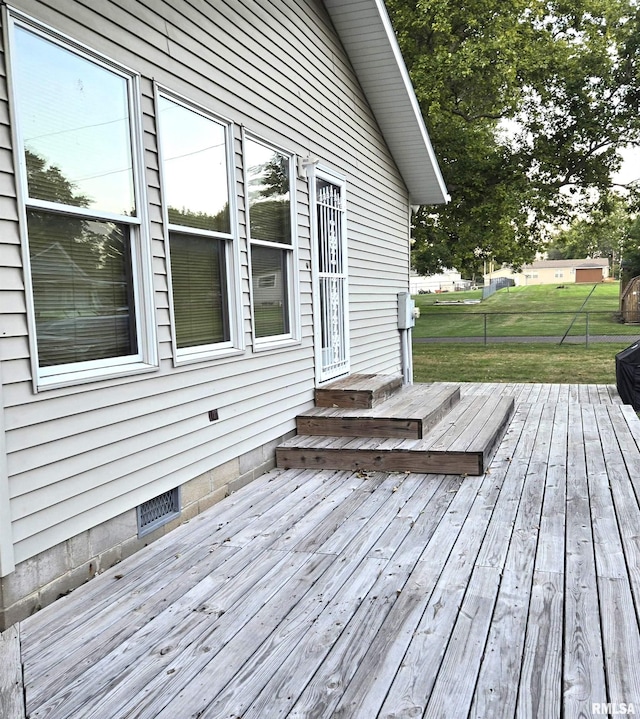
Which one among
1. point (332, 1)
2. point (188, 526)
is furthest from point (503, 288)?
point (188, 526)

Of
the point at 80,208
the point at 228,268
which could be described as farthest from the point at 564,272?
the point at 80,208

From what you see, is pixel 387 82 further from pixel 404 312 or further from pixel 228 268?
pixel 228 268

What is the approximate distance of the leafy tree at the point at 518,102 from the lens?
13336mm

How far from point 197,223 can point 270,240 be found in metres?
1.09

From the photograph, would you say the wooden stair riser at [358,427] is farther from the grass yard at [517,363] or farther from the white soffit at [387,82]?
the grass yard at [517,363]

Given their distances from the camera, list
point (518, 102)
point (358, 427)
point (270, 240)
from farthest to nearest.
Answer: point (518, 102) → point (358, 427) → point (270, 240)

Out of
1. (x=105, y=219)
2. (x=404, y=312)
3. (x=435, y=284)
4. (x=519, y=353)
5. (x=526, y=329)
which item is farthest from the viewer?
(x=435, y=284)

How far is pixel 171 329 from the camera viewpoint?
3.70 m

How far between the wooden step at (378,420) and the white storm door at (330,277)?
591 millimetres

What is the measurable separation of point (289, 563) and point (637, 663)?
63.9 inches

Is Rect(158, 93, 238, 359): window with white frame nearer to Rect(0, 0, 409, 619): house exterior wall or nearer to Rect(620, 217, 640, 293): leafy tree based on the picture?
Rect(0, 0, 409, 619): house exterior wall

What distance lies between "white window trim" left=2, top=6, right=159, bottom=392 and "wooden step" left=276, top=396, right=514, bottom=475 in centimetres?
183

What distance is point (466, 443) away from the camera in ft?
16.2

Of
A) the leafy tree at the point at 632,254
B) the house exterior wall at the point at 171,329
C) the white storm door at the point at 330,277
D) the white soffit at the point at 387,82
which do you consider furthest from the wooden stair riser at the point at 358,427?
the leafy tree at the point at 632,254
